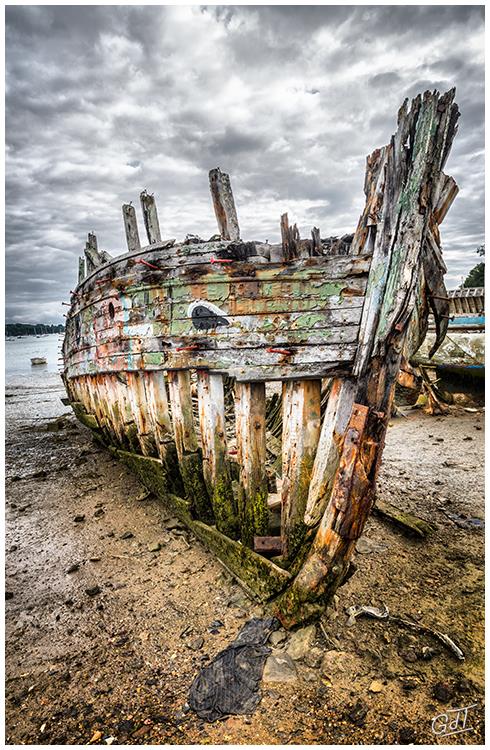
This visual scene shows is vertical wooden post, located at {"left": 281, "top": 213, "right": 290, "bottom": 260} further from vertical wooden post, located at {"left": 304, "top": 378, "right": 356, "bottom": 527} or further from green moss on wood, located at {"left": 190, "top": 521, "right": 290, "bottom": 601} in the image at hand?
green moss on wood, located at {"left": 190, "top": 521, "right": 290, "bottom": 601}

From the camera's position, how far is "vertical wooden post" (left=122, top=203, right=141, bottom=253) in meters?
5.20

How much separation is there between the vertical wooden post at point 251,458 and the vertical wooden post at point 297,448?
0.21 meters

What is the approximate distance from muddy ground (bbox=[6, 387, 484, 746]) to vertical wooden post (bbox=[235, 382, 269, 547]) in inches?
22.8

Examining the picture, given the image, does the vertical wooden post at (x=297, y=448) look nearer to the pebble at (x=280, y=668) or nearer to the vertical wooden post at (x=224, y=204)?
the pebble at (x=280, y=668)

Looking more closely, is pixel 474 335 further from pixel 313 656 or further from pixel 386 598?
pixel 313 656

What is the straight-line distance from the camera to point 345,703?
210 cm

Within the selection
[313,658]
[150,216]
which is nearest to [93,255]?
[150,216]

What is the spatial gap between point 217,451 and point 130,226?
3560 mm

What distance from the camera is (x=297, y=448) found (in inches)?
106

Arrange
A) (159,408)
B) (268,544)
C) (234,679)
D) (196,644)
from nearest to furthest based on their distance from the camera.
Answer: (234,679) → (196,644) → (268,544) → (159,408)

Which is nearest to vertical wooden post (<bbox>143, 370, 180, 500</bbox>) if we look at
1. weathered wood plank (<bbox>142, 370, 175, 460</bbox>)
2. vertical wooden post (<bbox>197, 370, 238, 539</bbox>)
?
weathered wood plank (<bbox>142, 370, 175, 460</bbox>)

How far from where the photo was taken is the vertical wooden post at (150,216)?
15.7 ft

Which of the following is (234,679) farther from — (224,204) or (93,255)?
(93,255)

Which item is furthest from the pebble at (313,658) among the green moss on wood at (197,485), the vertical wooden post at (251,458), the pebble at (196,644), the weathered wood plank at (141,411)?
the weathered wood plank at (141,411)
